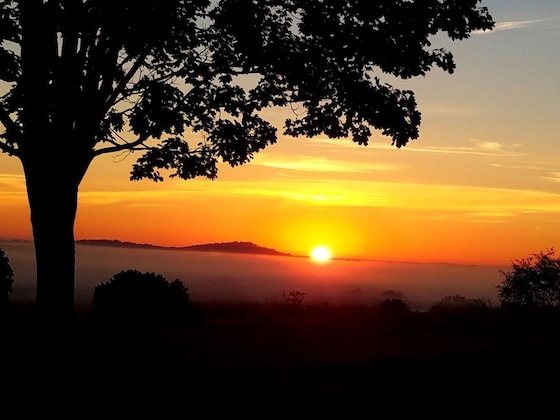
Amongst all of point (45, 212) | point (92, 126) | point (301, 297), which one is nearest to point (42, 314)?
point (45, 212)

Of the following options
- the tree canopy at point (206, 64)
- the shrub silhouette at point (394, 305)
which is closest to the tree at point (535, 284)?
the shrub silhouette at point (394, 305)

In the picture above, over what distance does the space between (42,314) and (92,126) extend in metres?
4.15

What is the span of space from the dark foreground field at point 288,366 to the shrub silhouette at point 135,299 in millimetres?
2774

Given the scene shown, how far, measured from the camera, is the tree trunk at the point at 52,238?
15.0 metres

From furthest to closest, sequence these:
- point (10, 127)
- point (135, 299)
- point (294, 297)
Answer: point (294, 297), point (135, 299), point (10, 127)

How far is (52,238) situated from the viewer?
15.0 meters

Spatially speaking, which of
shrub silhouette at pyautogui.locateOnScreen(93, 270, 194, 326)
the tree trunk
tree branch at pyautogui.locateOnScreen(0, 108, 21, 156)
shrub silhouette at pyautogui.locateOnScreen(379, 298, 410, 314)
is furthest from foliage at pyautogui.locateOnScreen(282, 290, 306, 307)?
the tree trunk

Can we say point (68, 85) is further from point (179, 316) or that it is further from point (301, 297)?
point (301, 297)

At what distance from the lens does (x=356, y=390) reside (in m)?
12.2

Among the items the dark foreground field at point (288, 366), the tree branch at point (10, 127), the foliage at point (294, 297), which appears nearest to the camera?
the dark foreground field at point (288, 366)

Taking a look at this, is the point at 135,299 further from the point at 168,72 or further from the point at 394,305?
the point at 394,305

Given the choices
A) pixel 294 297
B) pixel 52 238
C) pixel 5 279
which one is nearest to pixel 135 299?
pixel 5 279

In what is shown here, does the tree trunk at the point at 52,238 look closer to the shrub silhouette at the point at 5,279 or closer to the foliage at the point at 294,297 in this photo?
the shrub silhouette at the point at 5,279

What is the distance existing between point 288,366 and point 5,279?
13023 mm
